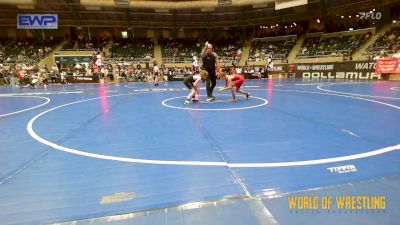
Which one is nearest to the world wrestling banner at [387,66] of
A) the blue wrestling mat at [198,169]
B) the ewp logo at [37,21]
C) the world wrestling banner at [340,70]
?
the world wrestling banner at [340,70]

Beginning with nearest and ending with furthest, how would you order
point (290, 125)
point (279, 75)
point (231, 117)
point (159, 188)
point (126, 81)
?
point (159, 188)
point (290, 125)
point (231, 117)
point (126, 81)
point (279, 75)

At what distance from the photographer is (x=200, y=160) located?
4.01 metres

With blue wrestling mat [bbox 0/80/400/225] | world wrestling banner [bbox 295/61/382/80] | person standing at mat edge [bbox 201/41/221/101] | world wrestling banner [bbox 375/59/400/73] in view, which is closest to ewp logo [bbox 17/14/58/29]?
person standing at mat edge [bbox 201/41/221/101]

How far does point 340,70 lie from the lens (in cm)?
2236

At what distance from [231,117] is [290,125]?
153 cm

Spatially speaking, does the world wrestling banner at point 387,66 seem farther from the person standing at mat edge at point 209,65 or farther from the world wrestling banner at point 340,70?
the person standing at mat edge at point 209,65

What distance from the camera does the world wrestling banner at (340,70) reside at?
20.1m

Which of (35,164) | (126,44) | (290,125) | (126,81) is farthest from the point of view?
(126,44)

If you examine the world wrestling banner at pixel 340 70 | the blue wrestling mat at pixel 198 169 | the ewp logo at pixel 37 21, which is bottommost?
the blue wrestling mat at pixel 198 169

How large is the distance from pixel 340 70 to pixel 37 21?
2978cm

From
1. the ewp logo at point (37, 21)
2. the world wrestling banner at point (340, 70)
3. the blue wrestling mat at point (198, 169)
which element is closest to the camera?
the blue wrestling mat at point (198, 169)

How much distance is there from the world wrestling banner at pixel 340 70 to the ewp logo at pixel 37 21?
25065 millimetres

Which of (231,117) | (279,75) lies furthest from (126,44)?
(231,117)

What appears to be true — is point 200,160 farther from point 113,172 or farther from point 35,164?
point 35,164
